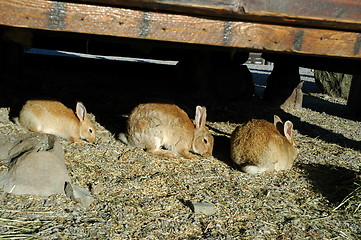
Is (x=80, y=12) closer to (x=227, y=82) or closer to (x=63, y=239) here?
(x=63, y=239)

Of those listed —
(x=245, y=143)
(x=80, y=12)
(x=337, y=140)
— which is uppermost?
(x=80, y=12)

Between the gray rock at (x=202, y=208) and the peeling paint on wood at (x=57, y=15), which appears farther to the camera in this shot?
the gray rock at (x=202, y=208)

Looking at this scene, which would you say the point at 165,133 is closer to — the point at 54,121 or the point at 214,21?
the point at 54,121

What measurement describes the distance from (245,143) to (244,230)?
63.4 inches

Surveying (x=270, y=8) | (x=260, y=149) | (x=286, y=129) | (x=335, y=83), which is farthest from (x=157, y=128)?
(x=335, y=83)

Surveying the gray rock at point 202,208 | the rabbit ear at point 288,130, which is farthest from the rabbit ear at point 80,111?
the rabbit ear at point 288,130

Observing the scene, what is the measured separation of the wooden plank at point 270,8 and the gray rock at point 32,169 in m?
1.65

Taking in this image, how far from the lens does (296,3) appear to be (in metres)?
3.06

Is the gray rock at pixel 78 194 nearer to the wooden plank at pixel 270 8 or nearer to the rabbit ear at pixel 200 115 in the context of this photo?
the wooden plank at pixel 270 8

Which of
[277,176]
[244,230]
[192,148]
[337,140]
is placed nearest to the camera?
[244,230]

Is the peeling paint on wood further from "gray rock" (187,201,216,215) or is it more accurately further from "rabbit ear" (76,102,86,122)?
"rabbit ear" (76,102,86,122)

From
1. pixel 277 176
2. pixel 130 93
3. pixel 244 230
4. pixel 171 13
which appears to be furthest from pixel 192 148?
pixel 130 93

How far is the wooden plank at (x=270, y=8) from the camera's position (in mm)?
2996

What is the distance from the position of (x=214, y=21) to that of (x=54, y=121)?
298 centimetres
